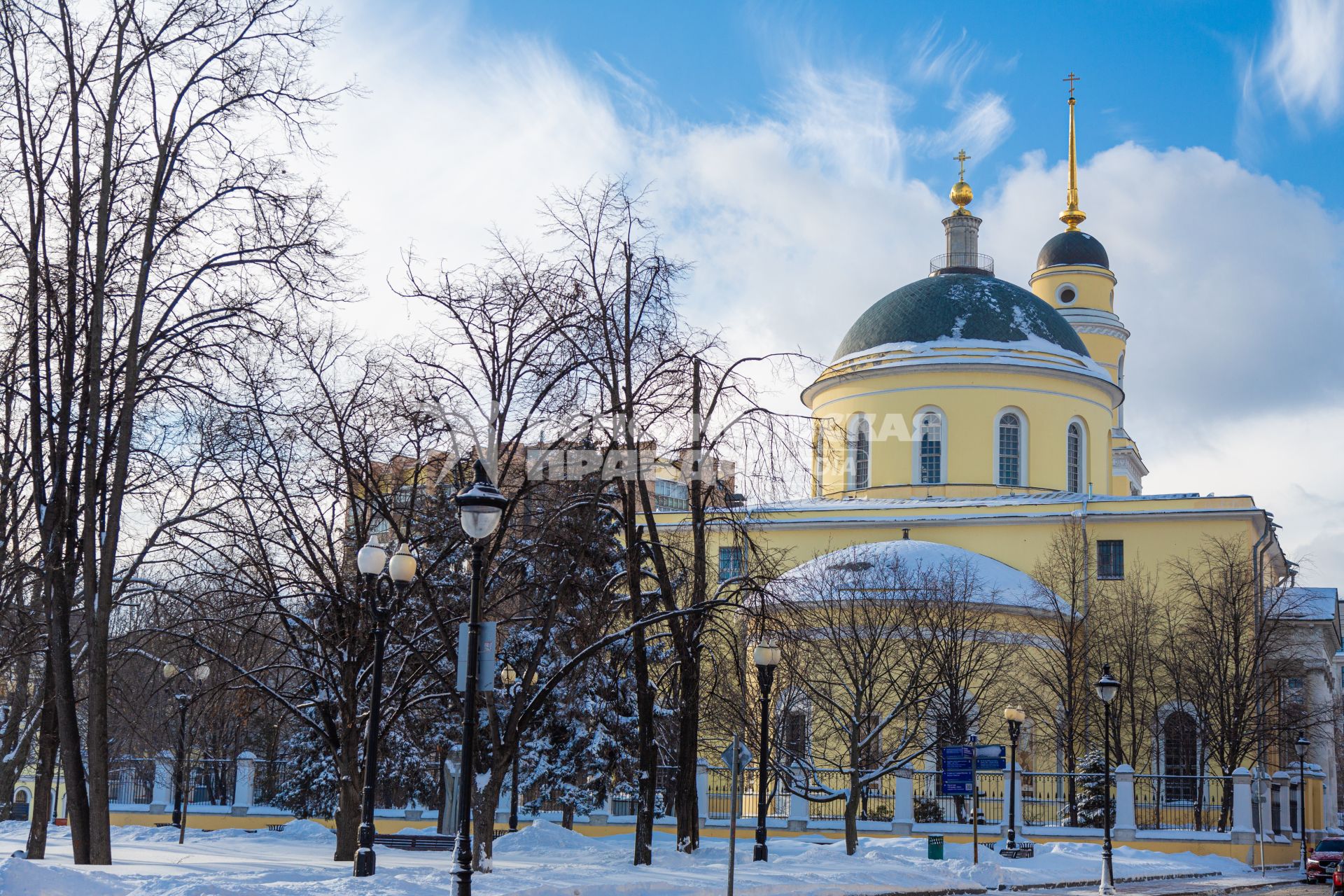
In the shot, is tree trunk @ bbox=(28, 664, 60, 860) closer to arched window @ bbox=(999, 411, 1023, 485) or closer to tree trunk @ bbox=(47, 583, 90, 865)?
tree trunk @ bbox=(47, 583, 90, 865)

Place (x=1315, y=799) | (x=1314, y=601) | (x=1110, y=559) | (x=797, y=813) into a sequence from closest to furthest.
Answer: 1. (x=797, y=813)
2. (x=1110, y=559)
3. (x=1315, y=799)
4. (x=1314, y=601)

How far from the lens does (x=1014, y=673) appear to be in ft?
132

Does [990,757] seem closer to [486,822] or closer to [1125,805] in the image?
[1125,805]

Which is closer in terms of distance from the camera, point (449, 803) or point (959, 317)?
point (449, 803)

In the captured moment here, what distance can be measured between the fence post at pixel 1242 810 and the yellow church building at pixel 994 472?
838 centimetres

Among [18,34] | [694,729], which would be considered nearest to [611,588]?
[694,729]

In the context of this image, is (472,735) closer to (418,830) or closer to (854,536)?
(418,830)

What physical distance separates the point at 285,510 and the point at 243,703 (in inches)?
165

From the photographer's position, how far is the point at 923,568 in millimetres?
41469

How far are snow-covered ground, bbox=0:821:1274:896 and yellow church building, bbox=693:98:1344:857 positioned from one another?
45.7ft

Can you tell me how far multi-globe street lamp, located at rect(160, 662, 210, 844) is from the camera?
27.1 metres

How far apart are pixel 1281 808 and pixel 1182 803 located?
4357 millimetres

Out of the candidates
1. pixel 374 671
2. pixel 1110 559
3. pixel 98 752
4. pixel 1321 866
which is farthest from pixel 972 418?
pixel 98 752

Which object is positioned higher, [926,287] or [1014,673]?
[926,287]
